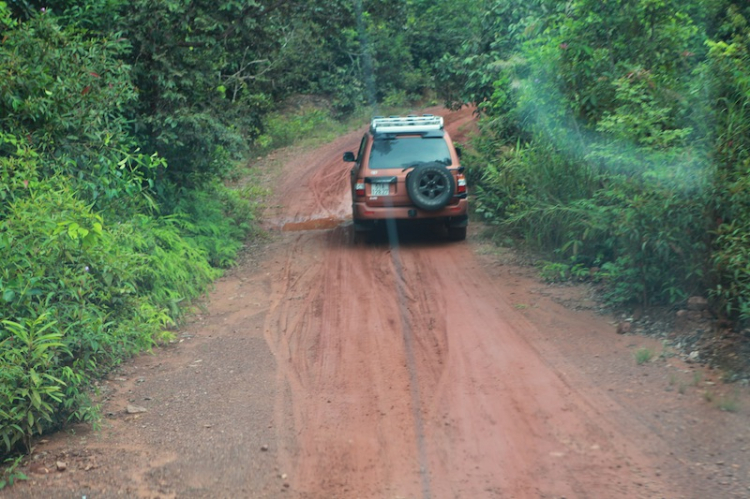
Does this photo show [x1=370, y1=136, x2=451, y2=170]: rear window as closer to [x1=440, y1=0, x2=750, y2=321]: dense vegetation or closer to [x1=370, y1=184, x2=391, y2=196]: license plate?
[x1=370, y1=184, x2=391, y2=196]: license plate

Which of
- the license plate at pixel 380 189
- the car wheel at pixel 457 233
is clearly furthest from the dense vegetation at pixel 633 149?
the license plate at pixel 380 189

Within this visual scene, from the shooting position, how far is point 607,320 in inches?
323

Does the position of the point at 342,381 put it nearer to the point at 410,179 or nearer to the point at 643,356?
the point at 643,356

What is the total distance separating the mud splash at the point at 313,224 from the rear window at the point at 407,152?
290 centimetres

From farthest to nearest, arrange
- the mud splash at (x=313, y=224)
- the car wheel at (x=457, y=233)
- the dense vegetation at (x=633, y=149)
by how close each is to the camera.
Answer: the mud splash at (x=313, y=224) → the car wheel at (x=457, y=233) → the dense vegetation at (x=633, y=149)

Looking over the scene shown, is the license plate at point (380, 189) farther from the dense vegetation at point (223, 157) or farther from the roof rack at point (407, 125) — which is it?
the dense vegetation at point (223, 157)

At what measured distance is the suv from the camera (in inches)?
459

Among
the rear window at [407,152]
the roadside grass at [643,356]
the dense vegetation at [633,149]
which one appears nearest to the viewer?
the roadside grass at [643,356]

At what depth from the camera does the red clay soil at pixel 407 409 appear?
4980 mm

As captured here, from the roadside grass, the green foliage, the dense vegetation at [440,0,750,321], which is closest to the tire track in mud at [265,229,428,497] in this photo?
the green foliage

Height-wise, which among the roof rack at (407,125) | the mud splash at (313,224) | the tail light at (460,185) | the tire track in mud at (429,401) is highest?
the roof rack at (407,125)

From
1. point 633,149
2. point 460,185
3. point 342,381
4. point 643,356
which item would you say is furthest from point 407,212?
point 643,356

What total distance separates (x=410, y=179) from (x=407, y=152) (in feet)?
2.51

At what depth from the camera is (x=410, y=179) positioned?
11.7 m
